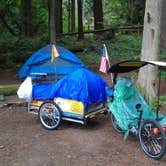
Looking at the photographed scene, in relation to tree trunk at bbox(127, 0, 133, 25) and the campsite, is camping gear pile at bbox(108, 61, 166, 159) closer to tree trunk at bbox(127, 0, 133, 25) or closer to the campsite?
the campsite

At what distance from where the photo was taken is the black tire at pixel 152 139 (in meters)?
6.30

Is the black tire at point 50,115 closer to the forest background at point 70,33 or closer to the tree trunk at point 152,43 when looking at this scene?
the tree trunk at point 152,43

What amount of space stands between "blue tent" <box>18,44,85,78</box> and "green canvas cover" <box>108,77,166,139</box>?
2412 mm

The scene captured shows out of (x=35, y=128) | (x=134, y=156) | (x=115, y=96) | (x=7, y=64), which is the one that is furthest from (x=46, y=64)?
(x=7, y=64)

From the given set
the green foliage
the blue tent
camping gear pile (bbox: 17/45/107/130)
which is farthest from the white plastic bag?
the green foliage

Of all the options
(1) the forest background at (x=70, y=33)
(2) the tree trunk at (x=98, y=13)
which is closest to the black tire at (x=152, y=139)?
(1) the forest background at (x=70, y=33)

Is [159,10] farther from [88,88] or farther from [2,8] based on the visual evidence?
[2,8]

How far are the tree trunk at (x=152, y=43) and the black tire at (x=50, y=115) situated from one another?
→ 7.58ft

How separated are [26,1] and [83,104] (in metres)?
15.3

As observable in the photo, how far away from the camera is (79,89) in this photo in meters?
7.82

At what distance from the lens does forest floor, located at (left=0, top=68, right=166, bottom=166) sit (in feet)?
21.3

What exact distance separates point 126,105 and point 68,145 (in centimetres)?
128

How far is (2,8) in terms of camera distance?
2306 centimetres

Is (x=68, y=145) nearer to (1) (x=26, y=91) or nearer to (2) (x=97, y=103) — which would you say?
(2) (x=97, y=103)
